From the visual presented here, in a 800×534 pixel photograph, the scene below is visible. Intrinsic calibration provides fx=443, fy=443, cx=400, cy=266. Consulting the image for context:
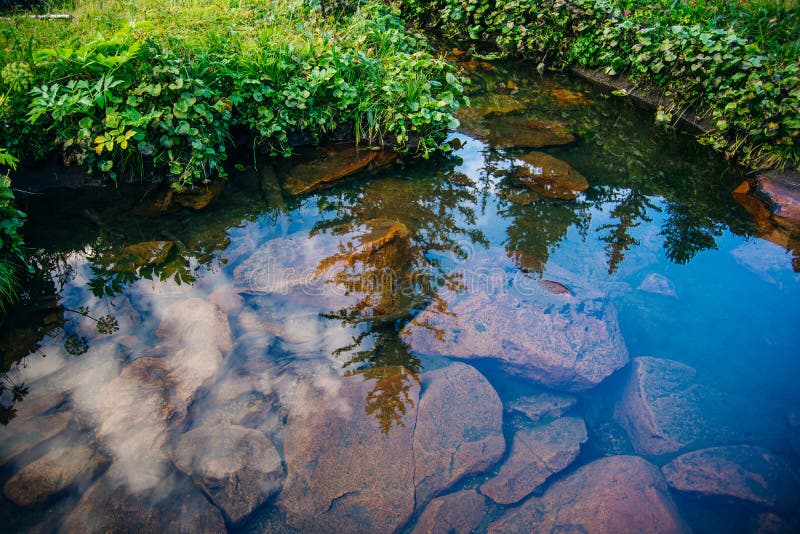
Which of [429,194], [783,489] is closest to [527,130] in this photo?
[429,194]

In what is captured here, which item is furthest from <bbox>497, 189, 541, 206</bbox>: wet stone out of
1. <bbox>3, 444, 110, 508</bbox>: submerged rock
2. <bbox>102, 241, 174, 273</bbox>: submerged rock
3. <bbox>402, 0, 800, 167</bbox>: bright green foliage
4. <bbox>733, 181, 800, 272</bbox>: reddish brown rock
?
<bbox>3, 444, 110, 508</bbox>: submerged rock

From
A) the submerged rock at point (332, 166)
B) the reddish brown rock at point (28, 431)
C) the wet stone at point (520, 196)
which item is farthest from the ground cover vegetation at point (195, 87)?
the reddish brown rock at point (28, 431)

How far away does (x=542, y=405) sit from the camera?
344 cm

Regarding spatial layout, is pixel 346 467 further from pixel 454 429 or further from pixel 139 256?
pixel 139 256

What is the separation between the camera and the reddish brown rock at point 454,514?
265 centimetres

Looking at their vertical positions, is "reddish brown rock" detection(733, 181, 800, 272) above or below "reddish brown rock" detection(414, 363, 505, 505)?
above

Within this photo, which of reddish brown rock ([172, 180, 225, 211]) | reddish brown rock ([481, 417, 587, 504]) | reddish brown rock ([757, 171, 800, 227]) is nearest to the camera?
reddish brown rock ([481, 417, 587, 504])

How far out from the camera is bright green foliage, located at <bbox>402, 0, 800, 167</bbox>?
5516mm

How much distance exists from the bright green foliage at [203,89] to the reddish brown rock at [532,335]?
2.73 meters

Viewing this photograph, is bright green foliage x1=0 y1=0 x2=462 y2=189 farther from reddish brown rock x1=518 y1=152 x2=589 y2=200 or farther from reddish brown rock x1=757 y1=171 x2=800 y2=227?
reddish brown rock x1=757 y1=171 x2=800 y2=227

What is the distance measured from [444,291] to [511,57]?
707 centimetres

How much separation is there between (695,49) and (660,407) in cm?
539

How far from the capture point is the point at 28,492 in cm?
257

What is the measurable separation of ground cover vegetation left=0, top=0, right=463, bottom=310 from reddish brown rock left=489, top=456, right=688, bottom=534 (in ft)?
13.8
